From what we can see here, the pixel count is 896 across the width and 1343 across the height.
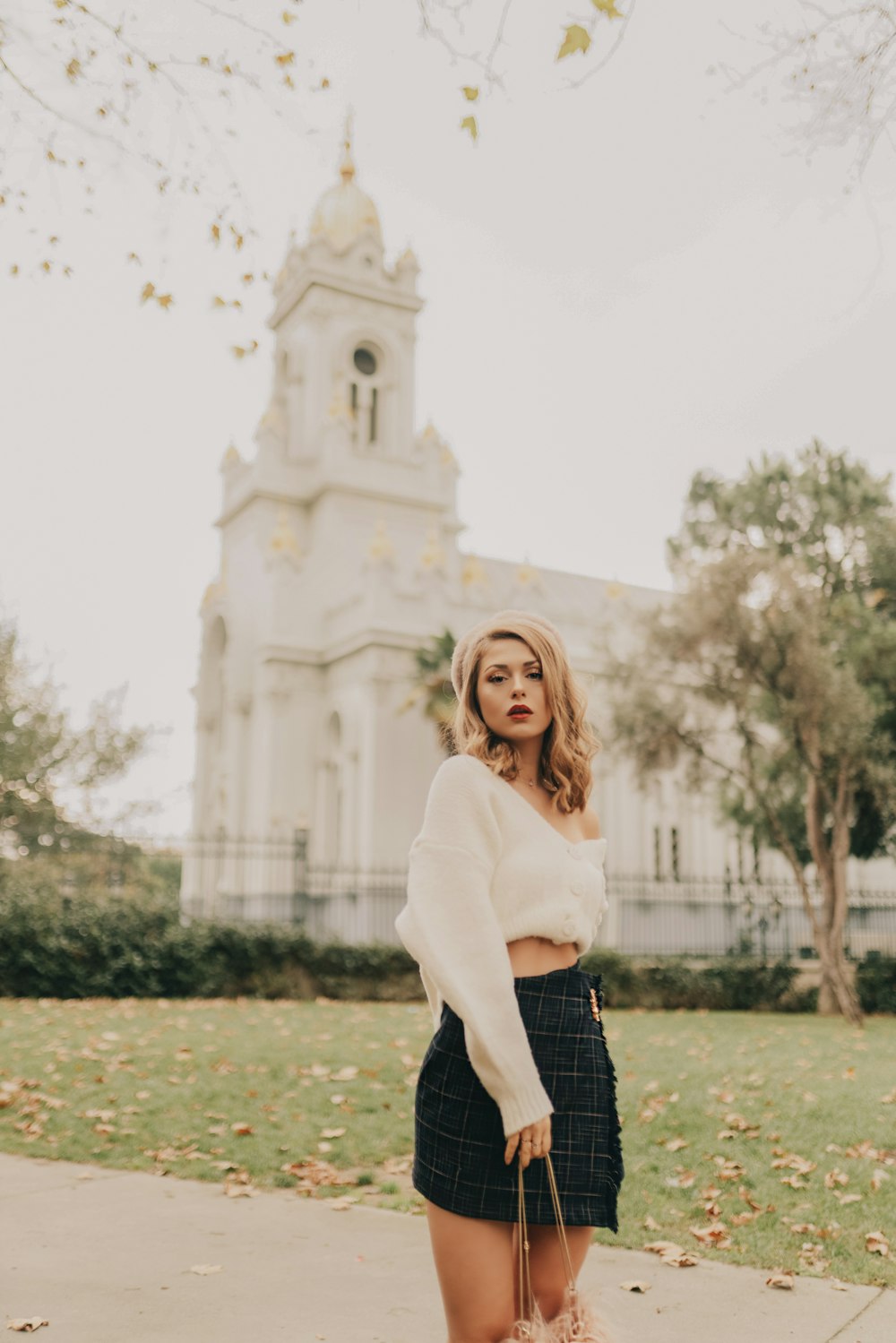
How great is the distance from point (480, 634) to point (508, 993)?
91 centimetres

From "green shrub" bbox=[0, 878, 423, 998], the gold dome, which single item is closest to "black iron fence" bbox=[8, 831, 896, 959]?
"green shrub" bbox=[0, 878, 423, 998]

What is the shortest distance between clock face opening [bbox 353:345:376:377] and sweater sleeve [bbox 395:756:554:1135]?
129 feet

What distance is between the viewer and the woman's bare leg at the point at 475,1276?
2.36m

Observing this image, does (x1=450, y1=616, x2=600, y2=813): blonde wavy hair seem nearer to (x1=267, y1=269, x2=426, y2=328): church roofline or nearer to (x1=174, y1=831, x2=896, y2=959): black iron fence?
(x1=174, y1=831, x2=896, y2=959): black iron fence

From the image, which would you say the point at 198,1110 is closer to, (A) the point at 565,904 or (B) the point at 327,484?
(A) the point at 565,904

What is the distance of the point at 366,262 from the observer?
132ft

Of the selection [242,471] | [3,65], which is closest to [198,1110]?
[3,65]

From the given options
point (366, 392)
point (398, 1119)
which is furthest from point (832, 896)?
point (366, 392)

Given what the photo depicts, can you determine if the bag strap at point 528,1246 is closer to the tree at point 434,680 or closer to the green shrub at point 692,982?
the green shrub at point 692,982

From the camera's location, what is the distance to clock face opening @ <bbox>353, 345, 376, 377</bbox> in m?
40.2

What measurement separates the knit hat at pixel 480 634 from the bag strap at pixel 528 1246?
45.7 inches

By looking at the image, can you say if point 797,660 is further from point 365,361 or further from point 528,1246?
point 365,361

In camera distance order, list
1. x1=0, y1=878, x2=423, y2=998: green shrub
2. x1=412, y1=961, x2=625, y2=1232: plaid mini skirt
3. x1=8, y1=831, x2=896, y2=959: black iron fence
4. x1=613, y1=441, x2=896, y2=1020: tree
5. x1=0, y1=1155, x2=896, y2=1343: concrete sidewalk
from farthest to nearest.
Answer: x1=8, y1=831, x2=896, y2=959: black iron fence < x1=613, y1=441, x2=896, y2=1020: tree < x1=0, y1=878, x2=423, y2=998: green shrub < x1=0, y1=1155, x2=896, y2=1343: concrete sidewalk < x1=412, y1=961, x2=625, y2=1232: plaid mini skirt

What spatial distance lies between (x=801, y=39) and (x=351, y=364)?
116 ft
